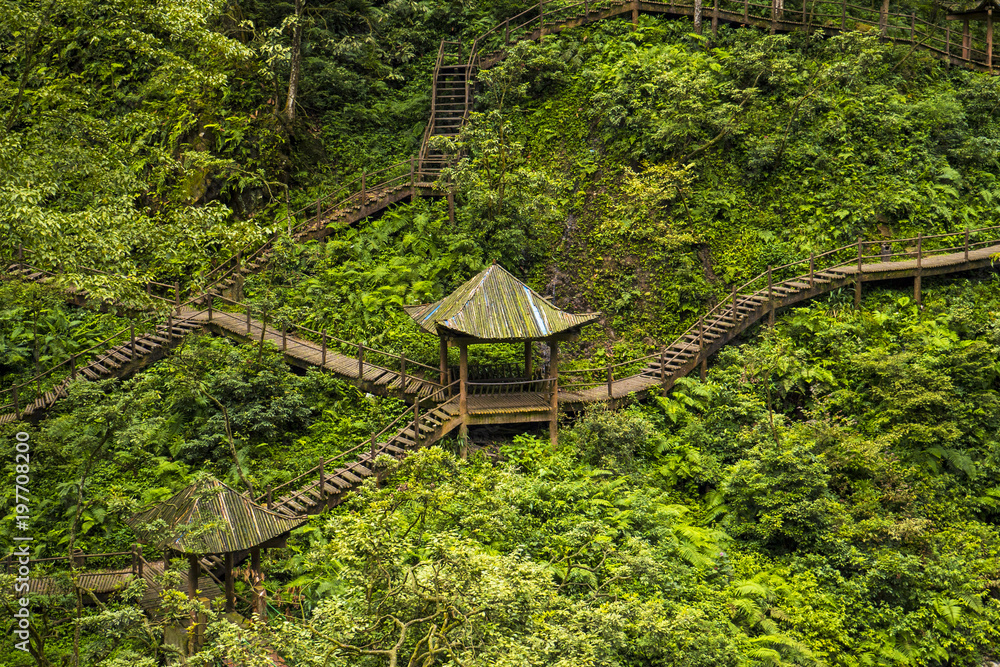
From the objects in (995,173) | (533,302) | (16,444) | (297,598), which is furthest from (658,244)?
(16,444)

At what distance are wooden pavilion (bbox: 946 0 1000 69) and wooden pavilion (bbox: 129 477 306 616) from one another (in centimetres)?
2860

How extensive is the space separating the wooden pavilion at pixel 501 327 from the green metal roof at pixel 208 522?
638 cm

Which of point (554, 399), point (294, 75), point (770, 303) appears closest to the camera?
point (554, 399)

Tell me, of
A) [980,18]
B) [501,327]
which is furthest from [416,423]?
[980,18]

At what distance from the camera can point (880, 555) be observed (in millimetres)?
18109

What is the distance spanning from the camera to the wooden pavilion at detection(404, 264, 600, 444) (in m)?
19.8

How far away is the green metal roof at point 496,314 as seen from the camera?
19672mm

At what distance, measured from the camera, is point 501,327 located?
19766mm

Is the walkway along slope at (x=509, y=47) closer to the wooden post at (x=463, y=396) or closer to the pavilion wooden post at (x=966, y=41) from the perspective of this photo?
the pavilion wooden post at (x=966, y=41)

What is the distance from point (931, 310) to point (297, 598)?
716 inches

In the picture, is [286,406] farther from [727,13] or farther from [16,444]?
[727,13]

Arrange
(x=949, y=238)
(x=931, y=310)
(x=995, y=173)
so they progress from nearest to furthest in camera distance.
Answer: (x=931, y=310)
(x=949, y=238)
(x=995, y=173)

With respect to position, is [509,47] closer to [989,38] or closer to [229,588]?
[989,38]

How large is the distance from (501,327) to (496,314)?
41cm
